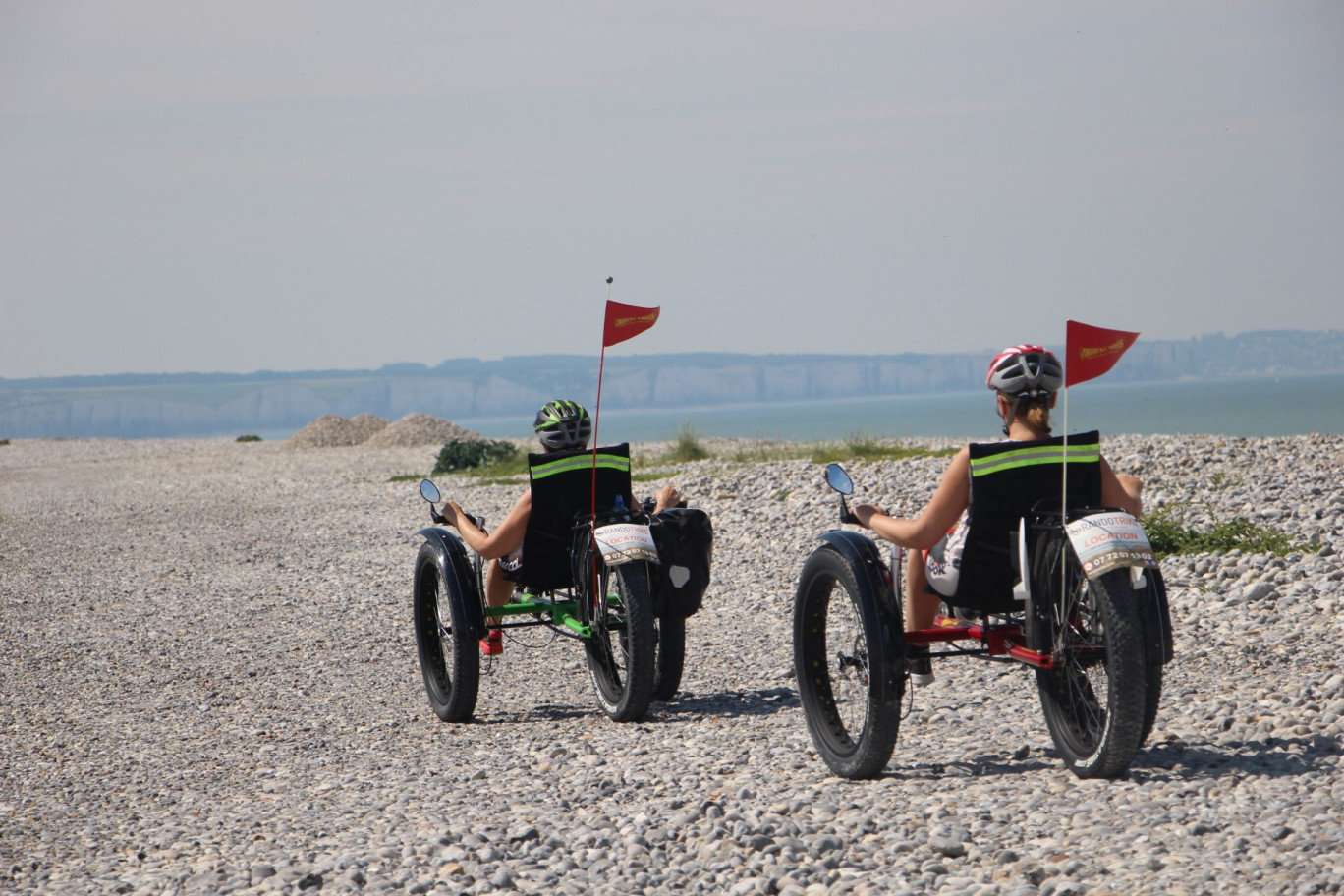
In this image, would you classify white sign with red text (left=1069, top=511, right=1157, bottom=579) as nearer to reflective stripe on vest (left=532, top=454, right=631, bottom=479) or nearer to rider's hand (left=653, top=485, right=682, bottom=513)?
rider's hand (left=653, top=485, right=682, bottom=513)

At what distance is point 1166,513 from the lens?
39.5 ft

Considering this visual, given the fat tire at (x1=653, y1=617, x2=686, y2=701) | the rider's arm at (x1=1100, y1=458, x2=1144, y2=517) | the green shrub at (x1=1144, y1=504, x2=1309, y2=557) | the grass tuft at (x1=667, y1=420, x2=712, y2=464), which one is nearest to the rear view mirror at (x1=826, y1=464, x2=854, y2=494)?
the rider's arm at (x1=1100, y1=458, x2=1144, y2=517)

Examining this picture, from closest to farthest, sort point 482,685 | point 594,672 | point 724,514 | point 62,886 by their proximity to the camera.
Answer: point 62,886 < point 594,672 < point 482,685 < point 724,514

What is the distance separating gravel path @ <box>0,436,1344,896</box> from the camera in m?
4.38

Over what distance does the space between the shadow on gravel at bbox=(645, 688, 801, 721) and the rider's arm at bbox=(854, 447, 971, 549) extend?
6.52ft

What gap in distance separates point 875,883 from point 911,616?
165cm

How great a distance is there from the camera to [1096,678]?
5.05 metres

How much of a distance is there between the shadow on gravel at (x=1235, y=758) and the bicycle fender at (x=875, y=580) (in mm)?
1097

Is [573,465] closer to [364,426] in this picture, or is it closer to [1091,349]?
[1091,349]

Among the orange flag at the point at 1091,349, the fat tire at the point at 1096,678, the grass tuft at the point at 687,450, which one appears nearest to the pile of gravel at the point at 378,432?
the grass tuft at the point at 687,450

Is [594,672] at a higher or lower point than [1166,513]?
lower

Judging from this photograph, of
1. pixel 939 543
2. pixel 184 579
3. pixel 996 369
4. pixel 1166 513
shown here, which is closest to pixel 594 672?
pixel 939 543

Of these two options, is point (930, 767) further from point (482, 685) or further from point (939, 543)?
point (482, 685)

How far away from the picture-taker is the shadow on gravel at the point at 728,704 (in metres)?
6.98
